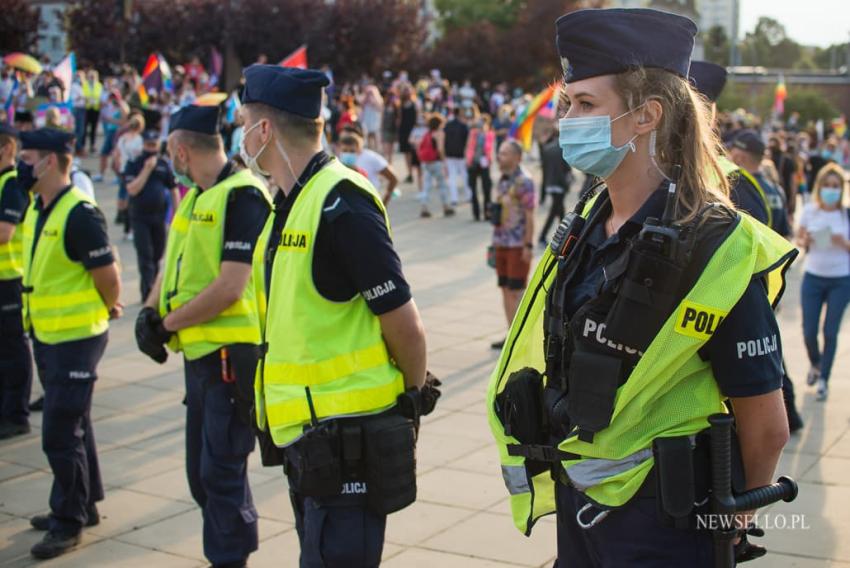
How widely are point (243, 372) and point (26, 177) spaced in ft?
6.44

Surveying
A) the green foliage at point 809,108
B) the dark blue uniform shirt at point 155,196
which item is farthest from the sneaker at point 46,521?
the green foliage at point 809,108

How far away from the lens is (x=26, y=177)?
5973 mm

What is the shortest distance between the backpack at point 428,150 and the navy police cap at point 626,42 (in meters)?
17.7

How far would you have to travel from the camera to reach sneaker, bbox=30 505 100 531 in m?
5.84

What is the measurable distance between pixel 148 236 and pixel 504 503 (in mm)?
7283

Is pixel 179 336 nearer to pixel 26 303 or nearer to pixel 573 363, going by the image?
pixel 26 303

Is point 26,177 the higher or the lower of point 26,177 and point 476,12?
the higher

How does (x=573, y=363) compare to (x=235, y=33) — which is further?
(x=235, y=33)

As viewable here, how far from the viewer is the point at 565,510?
111 inches

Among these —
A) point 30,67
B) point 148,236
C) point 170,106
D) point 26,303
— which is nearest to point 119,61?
point 30,67

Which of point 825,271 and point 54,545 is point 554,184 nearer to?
point 825,271

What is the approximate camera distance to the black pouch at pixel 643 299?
8.30 feet

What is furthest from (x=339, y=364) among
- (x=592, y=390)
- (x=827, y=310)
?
(x=827, y=310)

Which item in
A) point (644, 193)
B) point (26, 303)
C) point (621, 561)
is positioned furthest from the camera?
point (26, 303)
